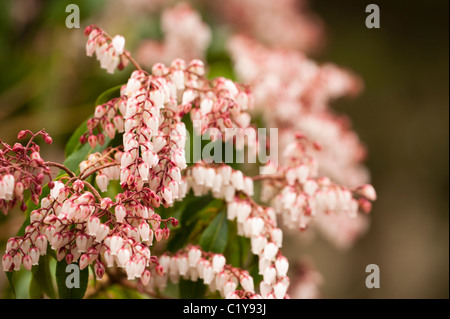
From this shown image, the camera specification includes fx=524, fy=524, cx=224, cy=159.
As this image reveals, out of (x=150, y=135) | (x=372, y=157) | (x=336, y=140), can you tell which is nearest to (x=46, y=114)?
(x=336, y=140)

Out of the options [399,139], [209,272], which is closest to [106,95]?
[209,272]

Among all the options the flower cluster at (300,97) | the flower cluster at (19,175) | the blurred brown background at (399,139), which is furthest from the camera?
the blurred brown background at (399,139)

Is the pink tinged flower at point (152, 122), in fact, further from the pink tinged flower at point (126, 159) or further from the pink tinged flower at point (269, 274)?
the pink tinged flower at point (269, 274)

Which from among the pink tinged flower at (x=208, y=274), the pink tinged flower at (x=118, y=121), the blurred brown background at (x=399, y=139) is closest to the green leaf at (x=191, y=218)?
the pink tinged flower at (x=208, y=274)

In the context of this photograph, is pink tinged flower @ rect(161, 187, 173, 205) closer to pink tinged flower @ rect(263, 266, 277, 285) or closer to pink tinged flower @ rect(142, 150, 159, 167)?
pink tinged flower @ rect(142, 150, 159, 167)

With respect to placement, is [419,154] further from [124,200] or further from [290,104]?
[124,200]

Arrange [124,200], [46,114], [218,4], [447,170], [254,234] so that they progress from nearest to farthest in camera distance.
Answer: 1. [124,200]
2. [254,234]
3. [46,114]
4. [218,4]
5. [447,170]

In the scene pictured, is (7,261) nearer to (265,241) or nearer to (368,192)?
(265,241)
